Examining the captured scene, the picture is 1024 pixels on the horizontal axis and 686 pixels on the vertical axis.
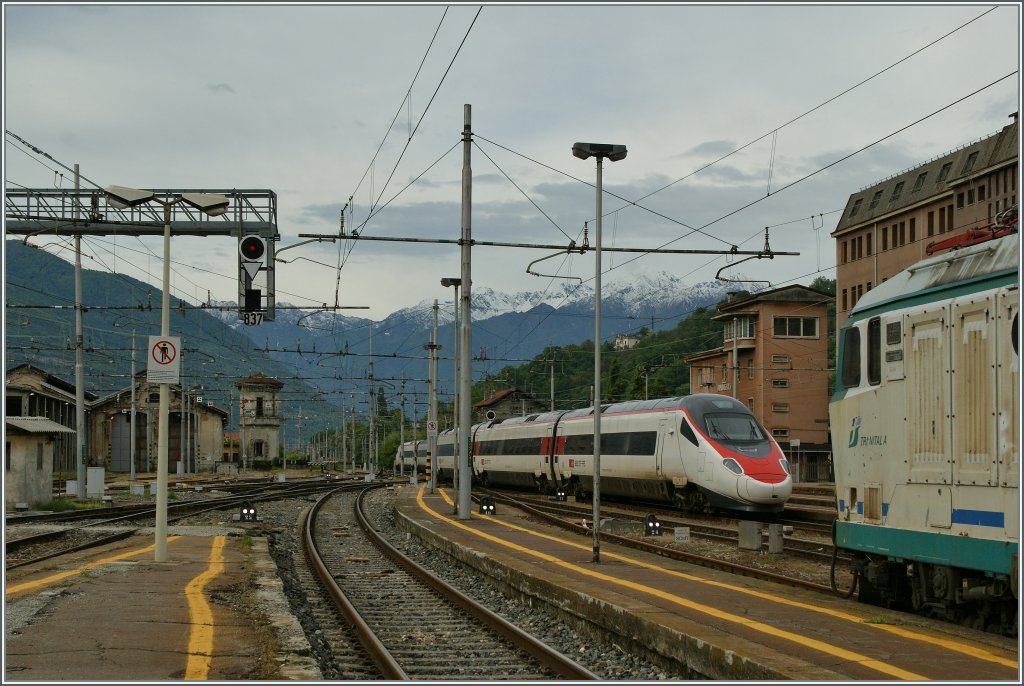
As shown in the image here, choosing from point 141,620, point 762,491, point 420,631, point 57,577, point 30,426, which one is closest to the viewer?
point 141,620

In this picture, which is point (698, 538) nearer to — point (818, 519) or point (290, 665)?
point (818, 519)

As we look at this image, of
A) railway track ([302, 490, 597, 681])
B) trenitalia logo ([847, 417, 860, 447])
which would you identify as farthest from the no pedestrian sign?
trenitalia logo ([847, 417, 860, 447])

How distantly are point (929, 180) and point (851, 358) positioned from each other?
59.9m

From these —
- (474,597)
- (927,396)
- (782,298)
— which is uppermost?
(782,298)

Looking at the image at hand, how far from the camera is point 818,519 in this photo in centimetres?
2961

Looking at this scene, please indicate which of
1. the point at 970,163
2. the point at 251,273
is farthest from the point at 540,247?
the point at 970,163

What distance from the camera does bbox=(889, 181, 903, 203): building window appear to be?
7263cm

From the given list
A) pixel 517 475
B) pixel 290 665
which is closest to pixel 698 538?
pixel 290 665

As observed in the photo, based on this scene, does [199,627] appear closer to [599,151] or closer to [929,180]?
[599,151]

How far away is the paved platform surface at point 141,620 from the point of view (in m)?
10.0

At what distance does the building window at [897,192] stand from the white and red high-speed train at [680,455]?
3788cm

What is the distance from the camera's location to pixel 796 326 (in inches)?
2891

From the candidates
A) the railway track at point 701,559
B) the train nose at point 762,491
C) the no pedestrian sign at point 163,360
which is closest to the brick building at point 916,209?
the train nose at point 762,491

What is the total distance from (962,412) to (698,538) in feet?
49.9
